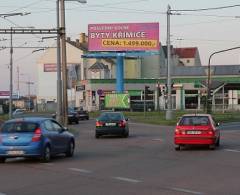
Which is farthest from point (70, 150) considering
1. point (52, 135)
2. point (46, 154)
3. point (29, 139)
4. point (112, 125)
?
point (112, 125)

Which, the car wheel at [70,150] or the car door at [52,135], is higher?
the car door at [52,135]

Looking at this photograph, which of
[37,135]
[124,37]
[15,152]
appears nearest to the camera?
[15,152]

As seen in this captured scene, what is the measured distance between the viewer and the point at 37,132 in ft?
68.3

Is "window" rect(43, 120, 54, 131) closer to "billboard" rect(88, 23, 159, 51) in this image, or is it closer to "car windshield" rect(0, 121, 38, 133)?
"car windshield" rect(0, 121, 38, 133)

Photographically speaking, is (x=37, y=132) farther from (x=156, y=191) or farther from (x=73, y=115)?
(x=73, y=115)

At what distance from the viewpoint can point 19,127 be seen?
69.2ft

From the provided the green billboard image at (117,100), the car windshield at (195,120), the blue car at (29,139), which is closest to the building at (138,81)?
the green billboard image at (117,100)

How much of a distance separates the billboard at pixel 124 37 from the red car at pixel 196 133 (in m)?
57.0

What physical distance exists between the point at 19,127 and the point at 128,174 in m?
5.24

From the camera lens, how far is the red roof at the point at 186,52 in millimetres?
149000

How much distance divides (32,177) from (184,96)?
86.9 meters

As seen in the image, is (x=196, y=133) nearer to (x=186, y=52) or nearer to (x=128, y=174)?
(x=128, y=174)

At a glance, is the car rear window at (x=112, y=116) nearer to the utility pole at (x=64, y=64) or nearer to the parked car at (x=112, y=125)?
the parked car at (x=112, y=125)

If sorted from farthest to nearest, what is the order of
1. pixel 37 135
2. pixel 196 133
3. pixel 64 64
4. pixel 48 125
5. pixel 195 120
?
pixel 64 64 < pixel 195 120 < pixel 196 133 < pixel 48 125 < pixel 37 135
